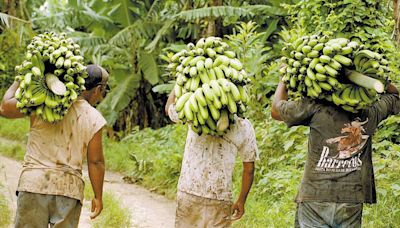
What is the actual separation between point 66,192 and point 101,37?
31.5 ft

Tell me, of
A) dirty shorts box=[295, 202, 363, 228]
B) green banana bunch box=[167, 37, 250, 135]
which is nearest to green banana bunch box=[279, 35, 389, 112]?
green banana bunch box=[167, 37, 250, 135]

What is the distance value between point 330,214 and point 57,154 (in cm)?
166

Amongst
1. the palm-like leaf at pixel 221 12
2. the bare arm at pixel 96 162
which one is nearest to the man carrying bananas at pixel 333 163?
the bare arm at pixel 96 162

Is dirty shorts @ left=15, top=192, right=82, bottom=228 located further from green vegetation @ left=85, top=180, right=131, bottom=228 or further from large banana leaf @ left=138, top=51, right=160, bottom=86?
large banana leaf @ left=138, top=51, right=160, bottom=86

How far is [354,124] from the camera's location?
3.20 metres

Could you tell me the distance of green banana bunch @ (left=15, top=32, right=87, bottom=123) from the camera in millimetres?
3236

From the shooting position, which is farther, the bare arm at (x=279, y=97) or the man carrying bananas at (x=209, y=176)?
the man carrying bananas at (x=209, y=176)

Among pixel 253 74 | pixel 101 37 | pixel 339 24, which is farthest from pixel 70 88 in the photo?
pixel 101 37

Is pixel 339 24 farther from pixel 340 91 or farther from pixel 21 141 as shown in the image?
pixel 21 141

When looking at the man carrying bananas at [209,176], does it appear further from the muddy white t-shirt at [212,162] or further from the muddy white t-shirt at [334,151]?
the muddy white t-shirt at [334,151]

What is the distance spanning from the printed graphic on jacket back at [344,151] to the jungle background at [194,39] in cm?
152

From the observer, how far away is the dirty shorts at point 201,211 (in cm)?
353

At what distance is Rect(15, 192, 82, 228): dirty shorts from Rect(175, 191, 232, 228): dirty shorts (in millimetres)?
694

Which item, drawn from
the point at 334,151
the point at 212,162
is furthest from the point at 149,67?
the point at 334,151
